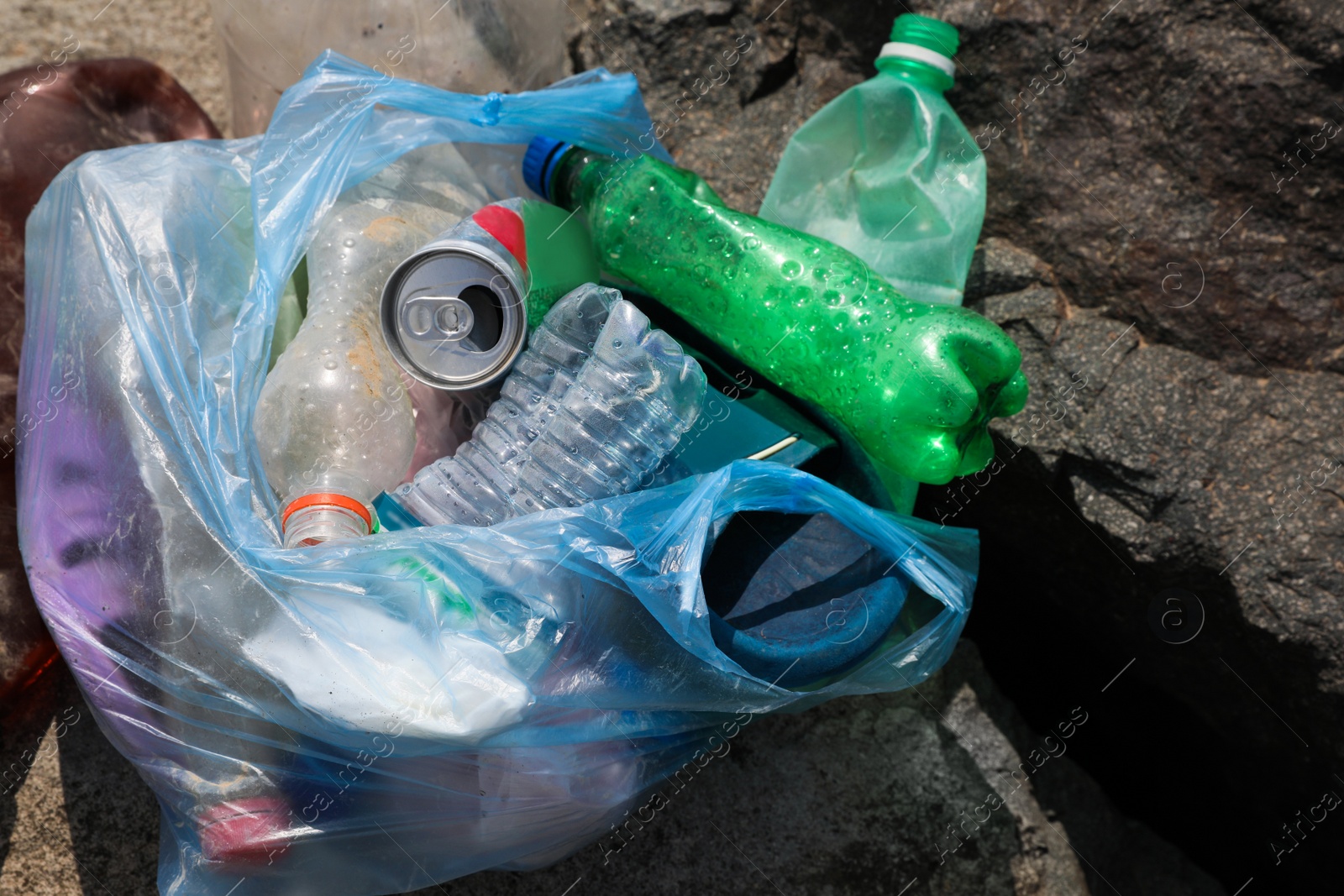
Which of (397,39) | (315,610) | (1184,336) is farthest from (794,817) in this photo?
(397,39)

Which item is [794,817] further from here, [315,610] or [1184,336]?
[1184,336]

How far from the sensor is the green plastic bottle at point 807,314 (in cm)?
112

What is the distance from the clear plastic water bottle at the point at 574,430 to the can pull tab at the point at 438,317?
0.08 meters

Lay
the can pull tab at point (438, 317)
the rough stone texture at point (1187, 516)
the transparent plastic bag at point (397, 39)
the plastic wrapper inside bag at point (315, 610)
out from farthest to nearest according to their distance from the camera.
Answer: the transparent plastic bag at point (397, 39), the rough stone texture at point (1187, 516), the can pull tab at point (438, 317), the plastic wrapper inside bag at point (315, 610)

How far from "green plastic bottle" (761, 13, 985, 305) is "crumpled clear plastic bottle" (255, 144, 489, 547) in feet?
1.83

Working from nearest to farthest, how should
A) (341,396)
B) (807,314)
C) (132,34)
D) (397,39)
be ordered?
(341,396) < (807,314) < (397,39) < (132,34)

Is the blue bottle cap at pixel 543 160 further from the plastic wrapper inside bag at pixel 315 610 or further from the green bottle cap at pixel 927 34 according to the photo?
the green bottle cap at pixel 927 34

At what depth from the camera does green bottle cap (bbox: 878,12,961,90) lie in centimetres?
128

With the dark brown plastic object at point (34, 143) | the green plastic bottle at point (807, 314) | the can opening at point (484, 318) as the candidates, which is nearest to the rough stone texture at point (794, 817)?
the dark brown plastic object at point (34, 143)

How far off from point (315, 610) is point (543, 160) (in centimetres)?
62

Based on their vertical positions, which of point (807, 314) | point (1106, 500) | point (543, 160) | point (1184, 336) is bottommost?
point (1106, 500)

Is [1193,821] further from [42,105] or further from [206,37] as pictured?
[206,37]

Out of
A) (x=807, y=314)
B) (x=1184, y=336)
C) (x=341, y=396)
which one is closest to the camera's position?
(x=341, y=396)

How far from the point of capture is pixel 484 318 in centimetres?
111
